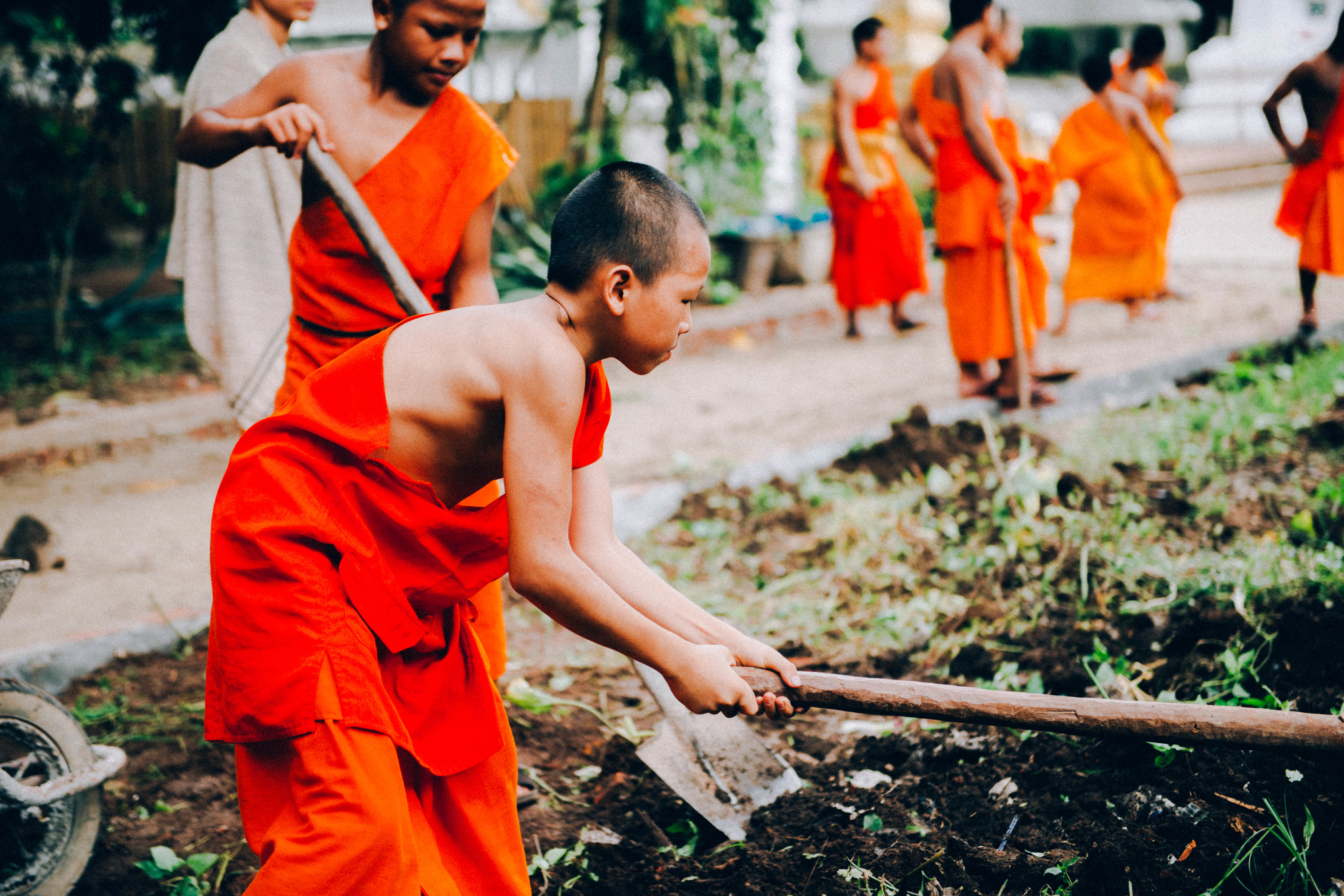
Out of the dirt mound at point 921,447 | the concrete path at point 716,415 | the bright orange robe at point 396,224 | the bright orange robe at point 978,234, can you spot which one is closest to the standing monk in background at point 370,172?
the bright orange robe at point 396,224

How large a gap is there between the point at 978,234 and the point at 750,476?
1.84 m

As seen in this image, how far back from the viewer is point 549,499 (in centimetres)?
155

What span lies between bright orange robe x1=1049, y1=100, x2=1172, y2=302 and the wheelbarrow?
6.52 metres

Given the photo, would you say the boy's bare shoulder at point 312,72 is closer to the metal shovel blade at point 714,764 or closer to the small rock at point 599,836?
the metal shovel blade at point 714,764

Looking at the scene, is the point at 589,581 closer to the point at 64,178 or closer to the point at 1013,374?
the point at 1013,374

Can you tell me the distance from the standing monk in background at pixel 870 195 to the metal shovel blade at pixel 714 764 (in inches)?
202

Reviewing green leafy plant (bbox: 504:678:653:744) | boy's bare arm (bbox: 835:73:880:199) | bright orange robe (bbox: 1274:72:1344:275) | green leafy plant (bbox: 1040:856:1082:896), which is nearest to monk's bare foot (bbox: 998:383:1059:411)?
bright orange robe (bbox: 1274:72:1344:275)

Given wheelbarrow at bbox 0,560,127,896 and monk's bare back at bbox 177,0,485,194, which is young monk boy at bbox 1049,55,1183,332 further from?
wheelbarrow at bbox 0,560,127,896

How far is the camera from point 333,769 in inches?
59.2

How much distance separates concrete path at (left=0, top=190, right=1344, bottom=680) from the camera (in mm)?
3410

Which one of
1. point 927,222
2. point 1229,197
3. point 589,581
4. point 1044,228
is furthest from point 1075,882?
point 1229,197

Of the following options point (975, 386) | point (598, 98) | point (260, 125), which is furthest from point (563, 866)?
point (598, 98)

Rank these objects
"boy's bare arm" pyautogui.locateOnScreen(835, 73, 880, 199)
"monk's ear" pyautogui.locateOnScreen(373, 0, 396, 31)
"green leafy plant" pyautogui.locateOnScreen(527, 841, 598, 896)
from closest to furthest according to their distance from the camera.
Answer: "green leafy plant" pyautogui.locateOnScreen(527, 841, 598, 896), "monk's ear" pyautogui.locateOnScreen(373, 0, 396, 31), "boy's bare arm" pyautogui.locateOnScreen(835, 73, 880, 199)

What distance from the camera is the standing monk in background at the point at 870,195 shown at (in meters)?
6.91
